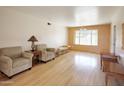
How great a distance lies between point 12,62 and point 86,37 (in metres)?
6.51

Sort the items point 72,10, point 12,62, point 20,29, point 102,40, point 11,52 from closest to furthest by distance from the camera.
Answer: point 12,62 < point 11,52 < point 72,10 < point 20,29 < point 102,40

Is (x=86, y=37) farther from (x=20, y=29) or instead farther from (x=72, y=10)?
(x=20, y=29)

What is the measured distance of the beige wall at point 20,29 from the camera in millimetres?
3678

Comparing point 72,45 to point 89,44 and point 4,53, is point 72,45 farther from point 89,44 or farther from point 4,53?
point 4,53

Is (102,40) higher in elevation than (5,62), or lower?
higher

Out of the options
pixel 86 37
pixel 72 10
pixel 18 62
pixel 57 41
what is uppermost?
pixel 72 10

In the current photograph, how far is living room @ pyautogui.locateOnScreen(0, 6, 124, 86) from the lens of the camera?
288cm

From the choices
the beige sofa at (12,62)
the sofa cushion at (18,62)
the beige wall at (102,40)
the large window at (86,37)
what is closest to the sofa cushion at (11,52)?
the beige sofa at (12,62)

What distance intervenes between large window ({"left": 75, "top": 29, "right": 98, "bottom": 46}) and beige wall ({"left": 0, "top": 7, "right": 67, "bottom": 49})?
2.88 meters

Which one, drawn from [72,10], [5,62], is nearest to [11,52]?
[5,62]

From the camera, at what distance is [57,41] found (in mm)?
7352

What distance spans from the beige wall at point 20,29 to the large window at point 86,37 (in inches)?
114
